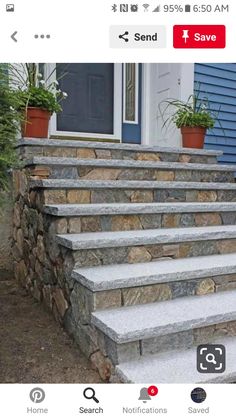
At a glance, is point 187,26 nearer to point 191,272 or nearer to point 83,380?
point 191,272

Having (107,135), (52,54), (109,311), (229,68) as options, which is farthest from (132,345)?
(229,68)

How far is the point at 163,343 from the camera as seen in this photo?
53.9 inches

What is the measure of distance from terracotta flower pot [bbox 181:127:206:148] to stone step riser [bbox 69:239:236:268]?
1.18m

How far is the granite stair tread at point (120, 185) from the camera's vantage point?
198 cm

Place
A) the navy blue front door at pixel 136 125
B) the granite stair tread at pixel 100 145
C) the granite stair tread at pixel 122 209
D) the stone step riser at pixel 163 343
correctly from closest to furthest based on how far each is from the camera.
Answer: the stone step riser at pixel 163 343, the granite stair tread at pixel 122 209, the granite stair tread at pixel 100 145, the navy blue front door at pixel 136 125

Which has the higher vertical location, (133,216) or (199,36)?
(199,36)

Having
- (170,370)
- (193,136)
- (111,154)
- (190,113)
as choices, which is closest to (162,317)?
(170,370)

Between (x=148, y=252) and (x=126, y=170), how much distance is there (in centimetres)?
79

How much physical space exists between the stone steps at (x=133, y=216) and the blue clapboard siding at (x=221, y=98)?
1.22 m

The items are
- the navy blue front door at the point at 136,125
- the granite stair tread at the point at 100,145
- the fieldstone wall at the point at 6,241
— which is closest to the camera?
the granite stair tread at the point at 100,145
